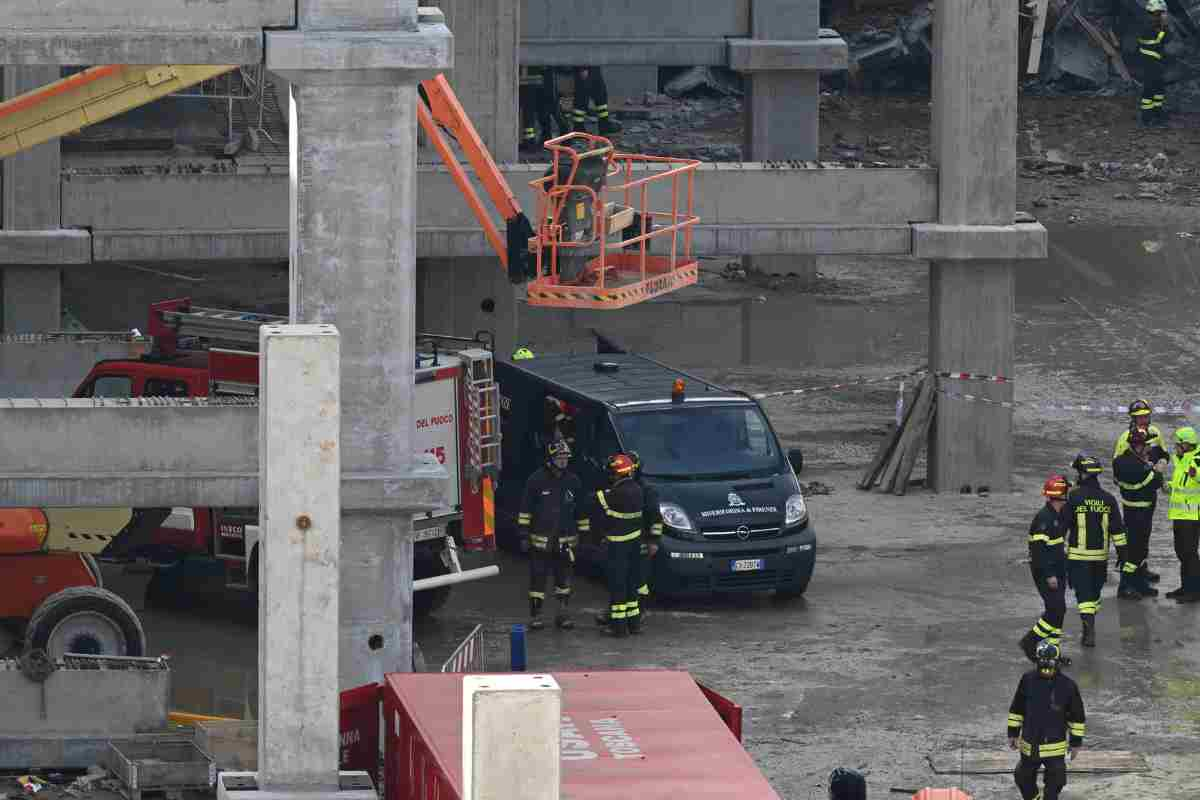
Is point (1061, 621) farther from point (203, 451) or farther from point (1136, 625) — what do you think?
point (203, 451)

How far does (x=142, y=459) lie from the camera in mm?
14367

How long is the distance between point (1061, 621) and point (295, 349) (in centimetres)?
879

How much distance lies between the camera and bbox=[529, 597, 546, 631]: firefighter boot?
19.7 metres

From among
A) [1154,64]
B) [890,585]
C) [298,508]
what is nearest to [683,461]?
[890,585]

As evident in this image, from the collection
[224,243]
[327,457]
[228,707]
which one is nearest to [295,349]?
[327,457]

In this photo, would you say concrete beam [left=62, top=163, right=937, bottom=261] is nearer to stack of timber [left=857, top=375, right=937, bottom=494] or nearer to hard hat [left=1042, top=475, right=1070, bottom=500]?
stack of timber [left=857, top=375, right=937, bottom=494]

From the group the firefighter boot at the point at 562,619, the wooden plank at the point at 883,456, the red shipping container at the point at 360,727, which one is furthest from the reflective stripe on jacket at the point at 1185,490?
the red shipping container at the point at 360,727

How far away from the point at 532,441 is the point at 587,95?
18.4m

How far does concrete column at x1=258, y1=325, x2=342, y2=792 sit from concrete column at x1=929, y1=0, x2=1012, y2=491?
525 inches

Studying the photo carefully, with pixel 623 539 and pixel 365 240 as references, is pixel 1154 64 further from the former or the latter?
pixel 365 240

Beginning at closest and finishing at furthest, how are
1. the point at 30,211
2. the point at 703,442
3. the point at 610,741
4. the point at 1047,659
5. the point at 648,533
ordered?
the point at 610,741 < the point at 1047,659 < the point at 648,533 < the point at 703,442 < the point at 30,211

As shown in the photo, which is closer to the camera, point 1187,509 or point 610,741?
point 610,741

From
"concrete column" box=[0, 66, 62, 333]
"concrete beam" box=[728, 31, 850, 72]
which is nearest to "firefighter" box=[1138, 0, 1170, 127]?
"concrete beam" box=[728, 31, 850, 72]

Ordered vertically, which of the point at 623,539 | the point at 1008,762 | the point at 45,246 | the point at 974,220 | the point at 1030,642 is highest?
the point at 974,220
